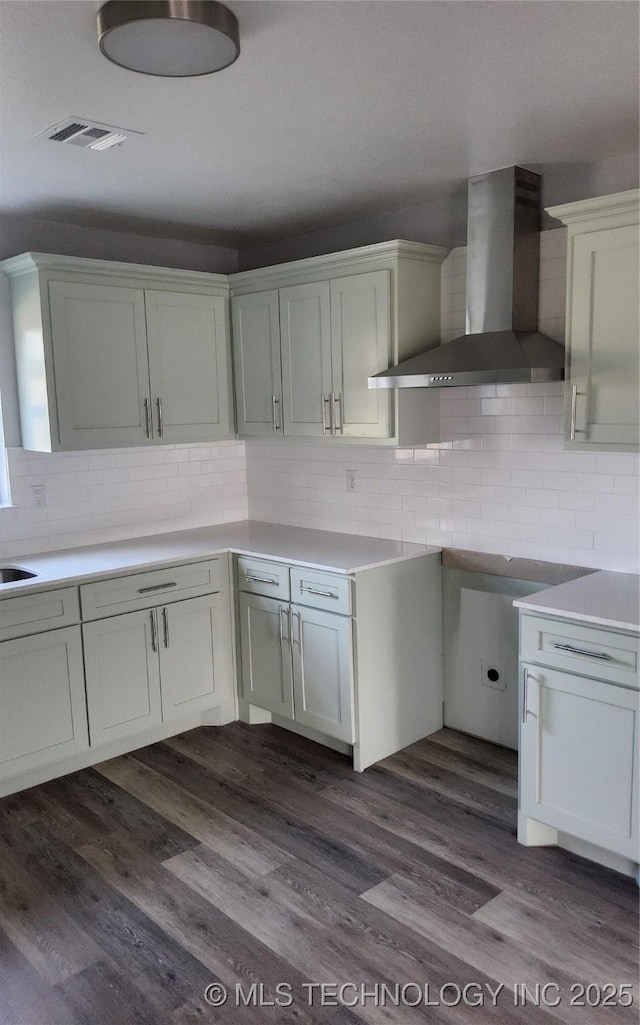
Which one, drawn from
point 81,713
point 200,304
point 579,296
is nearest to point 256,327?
point 200,304

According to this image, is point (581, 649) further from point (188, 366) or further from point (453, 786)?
point (188, 366)

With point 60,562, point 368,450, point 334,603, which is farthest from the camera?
point 368,450

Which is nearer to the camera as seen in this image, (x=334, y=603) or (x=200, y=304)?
(x=334, y=603)

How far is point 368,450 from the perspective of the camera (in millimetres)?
4059

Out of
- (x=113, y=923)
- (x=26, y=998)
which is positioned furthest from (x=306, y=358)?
(x=26, y=998)

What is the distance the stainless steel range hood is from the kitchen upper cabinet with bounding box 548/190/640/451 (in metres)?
0.25

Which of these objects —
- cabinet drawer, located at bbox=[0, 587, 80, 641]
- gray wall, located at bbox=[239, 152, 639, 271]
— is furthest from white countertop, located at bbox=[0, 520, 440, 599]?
gray wall, located at bbox=[239, 152, 639, 271]

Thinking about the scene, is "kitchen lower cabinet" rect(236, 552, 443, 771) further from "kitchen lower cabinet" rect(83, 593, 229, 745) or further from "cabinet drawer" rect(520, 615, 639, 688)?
"cabinet drawer" rect(520, 615, 639, 688)

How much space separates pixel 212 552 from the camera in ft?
12.5

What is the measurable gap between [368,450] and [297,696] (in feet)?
4.29

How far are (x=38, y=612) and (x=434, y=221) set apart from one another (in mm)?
2518

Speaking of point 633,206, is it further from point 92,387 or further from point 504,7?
point 92,387

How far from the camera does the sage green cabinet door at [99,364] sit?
360cm

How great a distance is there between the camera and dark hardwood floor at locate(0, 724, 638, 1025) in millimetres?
2201
